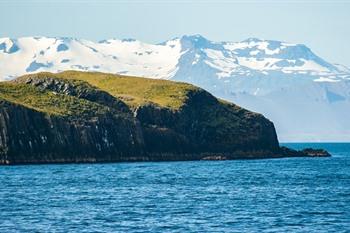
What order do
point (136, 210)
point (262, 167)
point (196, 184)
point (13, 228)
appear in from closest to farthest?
point (13, 228) < point (136, 210) < point (196, 184) < point (262, 167)

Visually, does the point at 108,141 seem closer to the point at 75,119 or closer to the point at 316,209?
the point at 75,119

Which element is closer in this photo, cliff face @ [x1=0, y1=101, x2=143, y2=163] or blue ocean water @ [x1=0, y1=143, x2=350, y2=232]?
blue ocean water @ [x1=0, y1=143, x2=350, y2=232]

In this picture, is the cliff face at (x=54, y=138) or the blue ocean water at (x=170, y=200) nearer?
the blue ocean water at (x=170, y=200)

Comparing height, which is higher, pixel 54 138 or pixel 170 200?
pixel 54 138

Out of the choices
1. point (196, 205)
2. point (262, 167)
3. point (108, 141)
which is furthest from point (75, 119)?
point (196, 205)

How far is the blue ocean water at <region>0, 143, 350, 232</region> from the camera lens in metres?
82.8

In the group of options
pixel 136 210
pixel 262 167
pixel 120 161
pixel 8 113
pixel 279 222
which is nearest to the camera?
pixel 279 222

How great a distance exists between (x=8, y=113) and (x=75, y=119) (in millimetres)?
21152

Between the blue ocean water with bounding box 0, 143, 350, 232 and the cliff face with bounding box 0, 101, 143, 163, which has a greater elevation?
the cliff face with bounding box 0, 101, 143, 163

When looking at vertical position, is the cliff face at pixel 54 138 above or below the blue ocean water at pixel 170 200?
above

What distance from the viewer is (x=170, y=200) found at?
344 ft

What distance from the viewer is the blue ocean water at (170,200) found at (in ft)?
272

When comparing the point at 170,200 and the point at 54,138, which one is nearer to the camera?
the point at 170,200

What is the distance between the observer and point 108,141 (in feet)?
639
